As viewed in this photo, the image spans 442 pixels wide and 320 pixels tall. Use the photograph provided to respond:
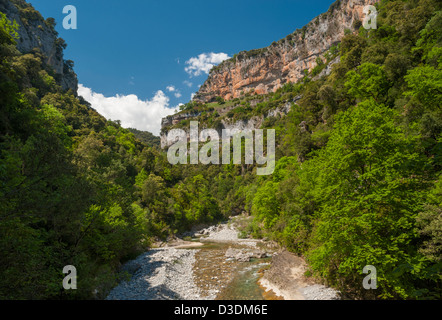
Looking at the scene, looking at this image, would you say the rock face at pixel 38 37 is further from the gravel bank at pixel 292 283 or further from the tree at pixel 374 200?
the tree at pixel 374 200

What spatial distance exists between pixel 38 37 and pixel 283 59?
380ft

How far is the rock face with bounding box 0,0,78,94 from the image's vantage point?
5916 cm

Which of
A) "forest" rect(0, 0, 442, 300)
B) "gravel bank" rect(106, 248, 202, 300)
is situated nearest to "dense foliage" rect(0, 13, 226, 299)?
"forest" rect(0, 0, 442, 300)

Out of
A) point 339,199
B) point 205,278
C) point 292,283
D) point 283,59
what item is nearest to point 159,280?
point 205,278

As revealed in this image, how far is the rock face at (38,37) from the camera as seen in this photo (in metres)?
59.2

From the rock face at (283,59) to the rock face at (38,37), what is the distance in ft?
331

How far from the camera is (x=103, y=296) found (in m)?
13.8

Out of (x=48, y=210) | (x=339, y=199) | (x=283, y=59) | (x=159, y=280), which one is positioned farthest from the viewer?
(x=283, y=59)

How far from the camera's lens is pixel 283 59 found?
130m

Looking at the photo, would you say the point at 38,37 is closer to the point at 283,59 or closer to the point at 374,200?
the point at 374,200

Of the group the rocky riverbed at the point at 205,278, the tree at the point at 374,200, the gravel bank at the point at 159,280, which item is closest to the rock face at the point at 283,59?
the tree at the point at 374,200

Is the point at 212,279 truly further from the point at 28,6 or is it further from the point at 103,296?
the point at 28,6
